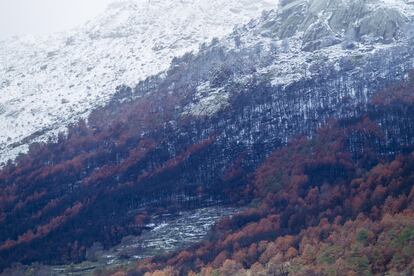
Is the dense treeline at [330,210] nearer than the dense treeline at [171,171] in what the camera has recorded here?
Yes

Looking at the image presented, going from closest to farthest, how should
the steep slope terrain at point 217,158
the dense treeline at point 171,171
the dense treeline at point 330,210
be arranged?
1. the dense treeline at point 330,210
2. the steep slope terrain at point 217,158
3. the dense treeline at point 171,171

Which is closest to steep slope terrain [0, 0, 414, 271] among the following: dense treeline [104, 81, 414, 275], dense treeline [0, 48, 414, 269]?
dense treeline [0, 48, 414, 269]

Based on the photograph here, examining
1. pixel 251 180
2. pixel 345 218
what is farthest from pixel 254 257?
pixel 251 180

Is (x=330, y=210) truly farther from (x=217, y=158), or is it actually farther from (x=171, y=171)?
(x=171, y=171)

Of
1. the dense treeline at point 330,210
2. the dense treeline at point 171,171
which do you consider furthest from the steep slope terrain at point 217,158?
the dense treeline at point 330,210

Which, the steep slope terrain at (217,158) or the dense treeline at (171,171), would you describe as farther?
the dense treeline at (171,171)

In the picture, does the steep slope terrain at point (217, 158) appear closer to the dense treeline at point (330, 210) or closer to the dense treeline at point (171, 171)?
the dense treeline at point (171, 171)

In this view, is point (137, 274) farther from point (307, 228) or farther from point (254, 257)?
point (307, 228)

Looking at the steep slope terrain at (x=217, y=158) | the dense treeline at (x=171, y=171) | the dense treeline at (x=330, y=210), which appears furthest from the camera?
the dense treeline at (x=171, y=171)

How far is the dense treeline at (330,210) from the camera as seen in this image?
116062 mm

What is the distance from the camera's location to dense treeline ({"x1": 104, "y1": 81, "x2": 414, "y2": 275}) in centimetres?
11606

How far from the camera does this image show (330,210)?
147m

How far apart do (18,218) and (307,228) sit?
88.2m

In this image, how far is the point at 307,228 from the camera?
458 ft
